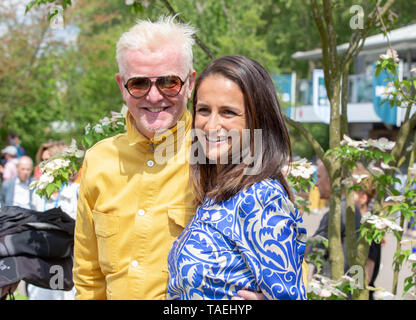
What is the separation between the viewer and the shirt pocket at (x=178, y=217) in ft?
7.23

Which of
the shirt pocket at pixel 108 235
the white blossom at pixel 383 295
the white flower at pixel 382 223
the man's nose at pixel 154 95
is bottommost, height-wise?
A: the white blossom at pixel 383 295

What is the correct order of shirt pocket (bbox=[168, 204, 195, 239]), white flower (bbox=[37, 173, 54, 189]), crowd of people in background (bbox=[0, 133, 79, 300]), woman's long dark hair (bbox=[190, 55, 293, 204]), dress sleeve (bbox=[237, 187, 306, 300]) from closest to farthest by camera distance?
dress sleeve (bbox=[237, 187, 306, 300])
woman's long dark hair (bbox=[190, 55, 293, 204])
shirt pocket (bbox=[168, 204, 195, 239])
white flower (bbox=[37, 173, 54, 189])
crowd of people in background (bbox=[0, 133, 79, 300])

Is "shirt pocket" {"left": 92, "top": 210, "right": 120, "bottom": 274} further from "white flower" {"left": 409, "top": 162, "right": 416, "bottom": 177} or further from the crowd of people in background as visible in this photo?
the crowd of people in background

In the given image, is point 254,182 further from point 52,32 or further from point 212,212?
point 52,32

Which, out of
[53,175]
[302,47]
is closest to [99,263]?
[53,175]

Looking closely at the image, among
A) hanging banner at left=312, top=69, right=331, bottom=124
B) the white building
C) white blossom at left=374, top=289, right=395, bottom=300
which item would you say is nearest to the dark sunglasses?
white blossom at left=374, top=289, right=395, bottom=300

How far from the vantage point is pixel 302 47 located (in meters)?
31.0

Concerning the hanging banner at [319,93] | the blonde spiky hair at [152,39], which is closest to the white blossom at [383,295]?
the blonde spiky hair at [152,39]

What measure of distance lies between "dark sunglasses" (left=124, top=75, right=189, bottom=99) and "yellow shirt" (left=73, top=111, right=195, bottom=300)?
0.16 meters

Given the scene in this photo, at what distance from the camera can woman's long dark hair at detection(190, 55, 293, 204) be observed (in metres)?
1.91

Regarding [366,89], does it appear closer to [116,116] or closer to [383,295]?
[383,295]

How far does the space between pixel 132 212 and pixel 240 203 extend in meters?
0.61

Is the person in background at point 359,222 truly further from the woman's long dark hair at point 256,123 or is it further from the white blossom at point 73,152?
the woman's long dark hair at point 256,123

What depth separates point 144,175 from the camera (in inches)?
91.1
